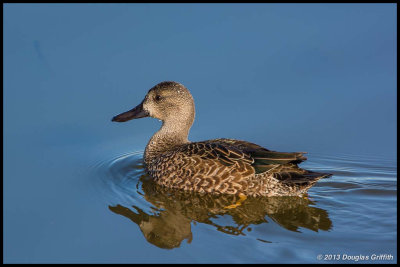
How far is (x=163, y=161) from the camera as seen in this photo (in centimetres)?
750

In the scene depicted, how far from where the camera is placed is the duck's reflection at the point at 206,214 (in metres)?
6.14

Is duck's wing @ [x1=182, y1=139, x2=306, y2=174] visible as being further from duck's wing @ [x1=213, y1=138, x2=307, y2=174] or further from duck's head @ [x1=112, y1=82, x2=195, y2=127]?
duck's head @ [x1=112, y1=82, x2=195, y2=127]

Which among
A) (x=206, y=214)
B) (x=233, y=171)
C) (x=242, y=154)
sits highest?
(x=242, y=154)

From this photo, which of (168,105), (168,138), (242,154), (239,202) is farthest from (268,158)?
(168,105)

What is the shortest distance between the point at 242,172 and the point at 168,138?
1712 mm

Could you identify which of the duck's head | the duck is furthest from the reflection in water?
the duck's head

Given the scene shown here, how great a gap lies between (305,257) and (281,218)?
1.06 metres

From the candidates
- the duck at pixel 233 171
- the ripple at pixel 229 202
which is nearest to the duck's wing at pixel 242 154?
the duck at pixel 233 171

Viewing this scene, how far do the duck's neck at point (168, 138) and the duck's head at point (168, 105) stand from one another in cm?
6

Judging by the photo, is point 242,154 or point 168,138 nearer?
point 242,154

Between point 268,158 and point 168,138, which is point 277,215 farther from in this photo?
point 168,138

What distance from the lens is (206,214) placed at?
6.59 meters

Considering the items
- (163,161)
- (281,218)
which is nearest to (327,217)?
(281,218)

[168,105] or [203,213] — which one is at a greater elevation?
[168,105]
